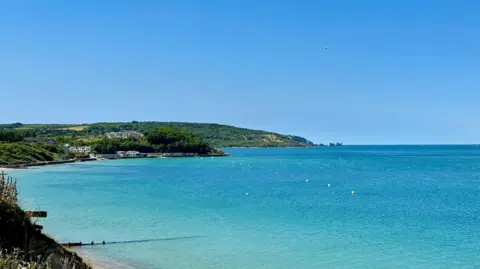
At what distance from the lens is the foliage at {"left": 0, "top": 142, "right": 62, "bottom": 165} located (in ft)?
311

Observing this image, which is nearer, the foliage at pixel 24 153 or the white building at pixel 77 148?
the foliage at pixel 24 153

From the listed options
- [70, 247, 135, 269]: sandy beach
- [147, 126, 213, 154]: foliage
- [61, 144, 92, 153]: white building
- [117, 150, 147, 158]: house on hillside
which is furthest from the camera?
[147, 126, 213, 154]: foliage

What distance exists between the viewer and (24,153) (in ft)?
341

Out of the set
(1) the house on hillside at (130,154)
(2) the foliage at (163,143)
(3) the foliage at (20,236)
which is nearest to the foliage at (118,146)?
(2) the foliage at (163,143)

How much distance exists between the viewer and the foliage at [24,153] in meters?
94.8

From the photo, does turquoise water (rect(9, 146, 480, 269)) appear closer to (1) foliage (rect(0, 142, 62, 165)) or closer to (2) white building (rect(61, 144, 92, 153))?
(1) foliage (rect(0, 142, 62, 165))

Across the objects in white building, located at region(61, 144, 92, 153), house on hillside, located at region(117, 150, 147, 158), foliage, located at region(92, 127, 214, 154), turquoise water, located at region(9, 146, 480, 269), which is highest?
foliage, located at region(92, 127, 214, 154)

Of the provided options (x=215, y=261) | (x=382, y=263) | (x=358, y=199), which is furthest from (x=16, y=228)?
(x=358, y=199)

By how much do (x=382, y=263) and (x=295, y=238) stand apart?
5886 millimetres

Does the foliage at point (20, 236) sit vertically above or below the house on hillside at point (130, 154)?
below

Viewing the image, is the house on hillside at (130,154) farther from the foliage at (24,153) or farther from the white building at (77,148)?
the foliage at (24,153)

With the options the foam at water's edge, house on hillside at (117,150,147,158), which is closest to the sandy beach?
the foam at water's edge

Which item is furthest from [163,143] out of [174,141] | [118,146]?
[118,146]

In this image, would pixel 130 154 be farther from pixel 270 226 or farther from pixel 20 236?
pixel 20 236
